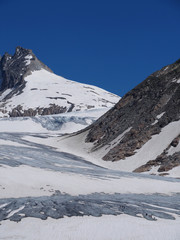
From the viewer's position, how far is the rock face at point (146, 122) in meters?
31.5

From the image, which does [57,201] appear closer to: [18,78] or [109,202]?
[109,202]

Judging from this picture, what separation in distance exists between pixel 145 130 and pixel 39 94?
111369 millimetres

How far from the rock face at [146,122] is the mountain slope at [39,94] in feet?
241

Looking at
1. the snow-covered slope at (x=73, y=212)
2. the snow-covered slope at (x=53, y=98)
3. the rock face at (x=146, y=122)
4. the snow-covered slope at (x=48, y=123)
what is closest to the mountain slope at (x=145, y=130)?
the rock face at (x=146, y=122)

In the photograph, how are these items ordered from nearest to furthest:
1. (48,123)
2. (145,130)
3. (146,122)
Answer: (145,130) < (146,122) < (48,123)

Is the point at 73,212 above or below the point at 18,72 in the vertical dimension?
below

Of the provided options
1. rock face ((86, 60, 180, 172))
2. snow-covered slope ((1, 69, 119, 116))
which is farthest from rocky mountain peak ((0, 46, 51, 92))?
rock face ((86, 60, 180, 172))

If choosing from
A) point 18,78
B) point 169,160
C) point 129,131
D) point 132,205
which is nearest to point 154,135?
point 129,131

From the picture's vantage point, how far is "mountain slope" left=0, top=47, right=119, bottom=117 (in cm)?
12294

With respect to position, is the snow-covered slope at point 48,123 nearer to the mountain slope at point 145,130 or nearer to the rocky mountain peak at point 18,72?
the mountain slope at point 145,130

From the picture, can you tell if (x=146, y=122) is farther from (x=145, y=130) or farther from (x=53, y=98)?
(x=53, y=98)

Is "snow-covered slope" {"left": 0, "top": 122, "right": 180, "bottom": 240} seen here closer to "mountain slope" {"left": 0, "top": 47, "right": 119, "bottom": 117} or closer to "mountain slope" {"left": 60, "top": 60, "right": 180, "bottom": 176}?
"mountain slope" {"left": 60, "top": 60, "right": 180, "bottom": 176}

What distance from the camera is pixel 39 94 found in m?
143

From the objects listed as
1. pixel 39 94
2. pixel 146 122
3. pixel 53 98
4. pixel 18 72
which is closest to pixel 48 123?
pixel 146 122
